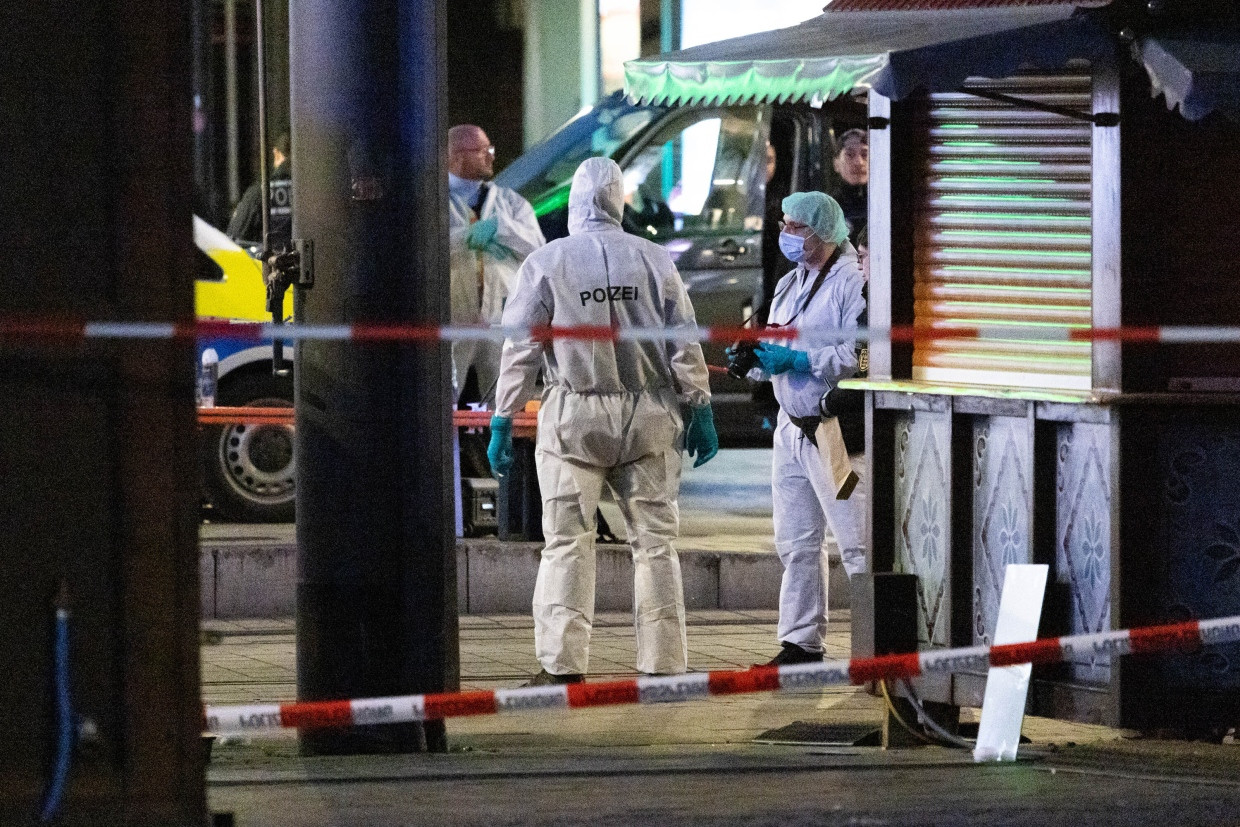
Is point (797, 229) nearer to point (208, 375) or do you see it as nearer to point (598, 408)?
point (598, 408)

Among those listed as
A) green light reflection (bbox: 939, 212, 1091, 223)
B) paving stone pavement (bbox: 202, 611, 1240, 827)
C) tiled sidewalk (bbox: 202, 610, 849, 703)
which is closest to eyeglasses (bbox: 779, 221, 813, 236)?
green light reflection (bbox: 939, 212, 1091, 223)

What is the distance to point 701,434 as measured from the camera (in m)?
8.60

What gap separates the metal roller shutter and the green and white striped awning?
30cm

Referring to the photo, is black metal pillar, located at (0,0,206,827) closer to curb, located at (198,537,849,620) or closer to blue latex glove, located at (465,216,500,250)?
curb, located at (198,537,849,620)

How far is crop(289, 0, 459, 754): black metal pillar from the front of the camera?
6.67 m

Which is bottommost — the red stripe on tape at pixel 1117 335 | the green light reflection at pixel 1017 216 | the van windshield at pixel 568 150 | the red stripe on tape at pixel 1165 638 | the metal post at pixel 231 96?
the red stripe on tape at pixel 1165 638

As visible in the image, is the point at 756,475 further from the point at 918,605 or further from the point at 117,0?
the point at 117,0

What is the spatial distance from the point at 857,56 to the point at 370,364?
5.40 feet

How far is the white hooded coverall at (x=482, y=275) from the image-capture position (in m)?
11.4

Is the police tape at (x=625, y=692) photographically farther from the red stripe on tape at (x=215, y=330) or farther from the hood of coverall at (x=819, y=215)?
the hood of coverall at (x=819, y=215)

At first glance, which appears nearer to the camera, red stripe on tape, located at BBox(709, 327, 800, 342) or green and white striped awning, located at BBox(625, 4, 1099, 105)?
red stripe on tape, located at BBox(709, 327, 800, 342)

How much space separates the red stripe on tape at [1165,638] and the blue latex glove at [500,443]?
9.04 feet

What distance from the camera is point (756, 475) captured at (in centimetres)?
1462

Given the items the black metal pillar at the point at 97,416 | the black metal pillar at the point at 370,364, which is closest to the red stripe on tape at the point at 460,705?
the black metal pillar at the point at 370,364
